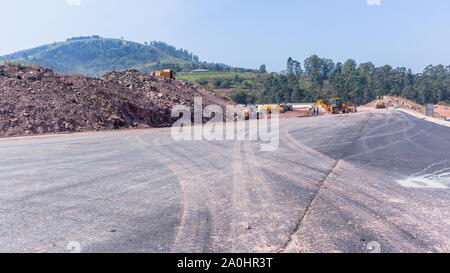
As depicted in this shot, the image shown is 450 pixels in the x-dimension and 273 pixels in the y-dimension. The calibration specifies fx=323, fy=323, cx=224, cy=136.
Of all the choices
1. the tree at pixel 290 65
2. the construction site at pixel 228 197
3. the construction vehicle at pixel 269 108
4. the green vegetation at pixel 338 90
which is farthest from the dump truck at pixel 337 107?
the tree at pixel 290 65

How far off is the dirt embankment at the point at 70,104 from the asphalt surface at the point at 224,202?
1039 centimetres

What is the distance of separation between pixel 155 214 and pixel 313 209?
97.9 inches

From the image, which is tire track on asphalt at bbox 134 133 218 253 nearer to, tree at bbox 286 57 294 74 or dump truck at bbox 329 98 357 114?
dump truck at bbox 329 98 357 114

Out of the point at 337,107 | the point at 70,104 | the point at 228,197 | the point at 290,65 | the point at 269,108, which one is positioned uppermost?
the point at 290,65

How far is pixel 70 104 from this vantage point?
22281 mm

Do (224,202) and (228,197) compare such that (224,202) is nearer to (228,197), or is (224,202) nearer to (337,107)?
(228,197)

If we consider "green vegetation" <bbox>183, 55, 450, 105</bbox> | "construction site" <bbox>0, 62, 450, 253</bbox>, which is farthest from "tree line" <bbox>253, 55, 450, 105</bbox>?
"construction site" <bbox>0, 62, 450, 253</bbox>

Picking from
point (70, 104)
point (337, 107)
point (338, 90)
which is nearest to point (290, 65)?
point (338, 90)

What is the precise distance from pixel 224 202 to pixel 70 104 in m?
20.1

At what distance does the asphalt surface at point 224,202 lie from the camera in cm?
396

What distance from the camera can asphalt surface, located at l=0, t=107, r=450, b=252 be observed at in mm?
3963

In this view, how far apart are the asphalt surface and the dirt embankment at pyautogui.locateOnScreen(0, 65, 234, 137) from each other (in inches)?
409
